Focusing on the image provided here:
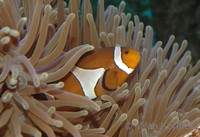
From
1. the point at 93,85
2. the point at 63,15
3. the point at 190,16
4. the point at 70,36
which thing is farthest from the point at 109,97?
the point at 190,16

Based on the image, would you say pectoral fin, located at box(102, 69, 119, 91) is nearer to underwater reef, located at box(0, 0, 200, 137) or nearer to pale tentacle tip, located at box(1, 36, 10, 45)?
underwater reef, located at box(0, 0, 200, 137)

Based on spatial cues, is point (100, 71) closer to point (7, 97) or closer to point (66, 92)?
point (66, 92)

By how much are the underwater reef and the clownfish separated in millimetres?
53

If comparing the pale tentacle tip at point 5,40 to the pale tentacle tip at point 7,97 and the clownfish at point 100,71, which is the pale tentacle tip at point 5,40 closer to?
the pale tentacle tip at point 7,97

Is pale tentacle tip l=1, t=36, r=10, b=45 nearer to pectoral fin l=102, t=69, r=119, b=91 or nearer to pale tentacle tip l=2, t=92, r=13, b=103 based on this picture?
Result: pale tentacle tip l=2, t=92, r=13, b=103

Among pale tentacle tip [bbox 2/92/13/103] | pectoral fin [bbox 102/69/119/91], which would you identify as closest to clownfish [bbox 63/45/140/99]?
pectoral fin [bbox 102/69/119/91]

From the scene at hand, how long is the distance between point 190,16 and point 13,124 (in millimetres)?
2483

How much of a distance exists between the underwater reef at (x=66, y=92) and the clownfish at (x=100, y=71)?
53mm

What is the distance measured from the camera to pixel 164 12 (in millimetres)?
3537

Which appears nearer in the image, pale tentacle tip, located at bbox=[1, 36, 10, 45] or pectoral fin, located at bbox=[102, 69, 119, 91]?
pale tentacle tip, located at bbox=[1, 36, 10, 45]

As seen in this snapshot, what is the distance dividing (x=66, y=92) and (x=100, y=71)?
232mm

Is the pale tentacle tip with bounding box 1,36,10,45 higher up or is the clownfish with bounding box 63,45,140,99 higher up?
the pale tentacle tip with bounding box 1,36,10,45

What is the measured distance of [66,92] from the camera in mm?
1359

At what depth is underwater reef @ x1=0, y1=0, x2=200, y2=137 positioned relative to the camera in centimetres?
129
